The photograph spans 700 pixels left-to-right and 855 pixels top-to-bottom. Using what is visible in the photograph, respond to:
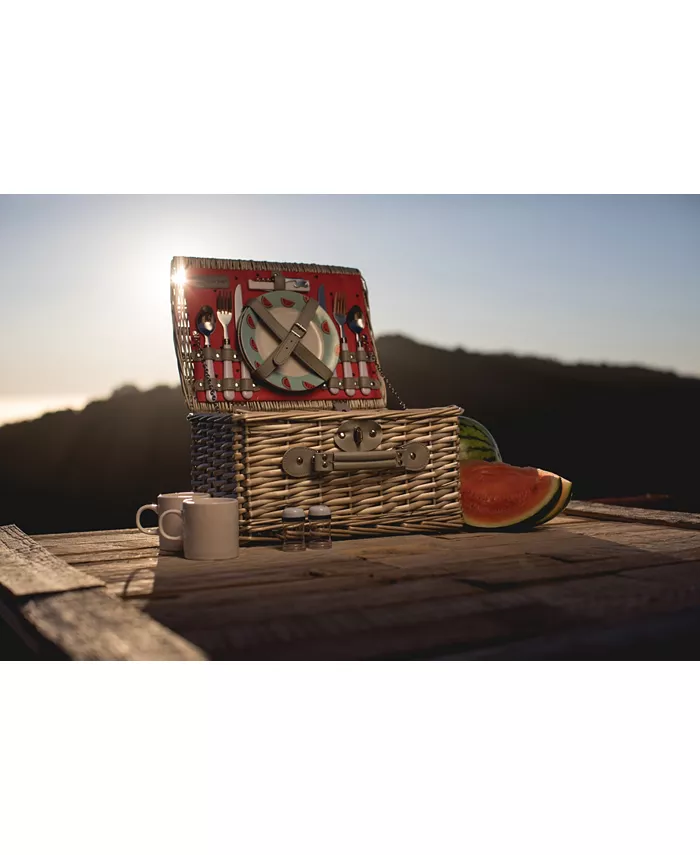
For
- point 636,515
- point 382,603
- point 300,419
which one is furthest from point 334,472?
point 636,515

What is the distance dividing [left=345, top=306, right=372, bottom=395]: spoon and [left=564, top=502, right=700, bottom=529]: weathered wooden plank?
798mm

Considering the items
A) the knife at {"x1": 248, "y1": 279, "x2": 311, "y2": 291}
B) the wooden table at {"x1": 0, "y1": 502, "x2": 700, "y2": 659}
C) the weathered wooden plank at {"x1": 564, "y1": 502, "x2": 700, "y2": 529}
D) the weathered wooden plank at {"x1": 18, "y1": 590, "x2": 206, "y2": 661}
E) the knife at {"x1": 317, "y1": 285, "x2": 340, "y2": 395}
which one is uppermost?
the knife at {"x1": 248, "y1": 279, "x2": 311, "y2": 291}

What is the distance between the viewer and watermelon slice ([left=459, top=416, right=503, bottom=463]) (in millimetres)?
2773

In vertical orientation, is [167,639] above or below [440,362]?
below

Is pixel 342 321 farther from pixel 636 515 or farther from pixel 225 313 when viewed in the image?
pixel 636 515

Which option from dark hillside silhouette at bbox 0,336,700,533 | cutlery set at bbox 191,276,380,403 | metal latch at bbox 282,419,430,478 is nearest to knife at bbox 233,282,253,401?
cutlery set at bbox 191,276,380,403

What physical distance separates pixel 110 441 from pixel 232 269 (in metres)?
1.73

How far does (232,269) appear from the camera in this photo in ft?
9.37

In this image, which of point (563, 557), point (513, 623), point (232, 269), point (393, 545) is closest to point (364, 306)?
point (232, 269)

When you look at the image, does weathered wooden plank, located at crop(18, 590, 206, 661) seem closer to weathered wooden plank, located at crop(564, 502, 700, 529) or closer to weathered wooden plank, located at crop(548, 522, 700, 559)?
weathered wooden plank, located at crop(548, 522, 700, 559)

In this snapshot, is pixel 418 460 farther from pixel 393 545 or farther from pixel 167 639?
pixel 167 639

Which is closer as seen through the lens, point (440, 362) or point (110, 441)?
point (110, 441)

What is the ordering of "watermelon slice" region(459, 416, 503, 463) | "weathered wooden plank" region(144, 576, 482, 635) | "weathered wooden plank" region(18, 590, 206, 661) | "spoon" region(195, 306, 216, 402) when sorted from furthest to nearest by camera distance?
"watermelon slice" region(459, 416, 503, 463) < "spoon" region(195, 306, 216, 402) < "weathered wooden plank" region(144, 576, 482, 635) < "weathered wooden plank" region(18, 590, 206, 661)

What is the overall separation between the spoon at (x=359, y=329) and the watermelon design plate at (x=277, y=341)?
0.24ft
